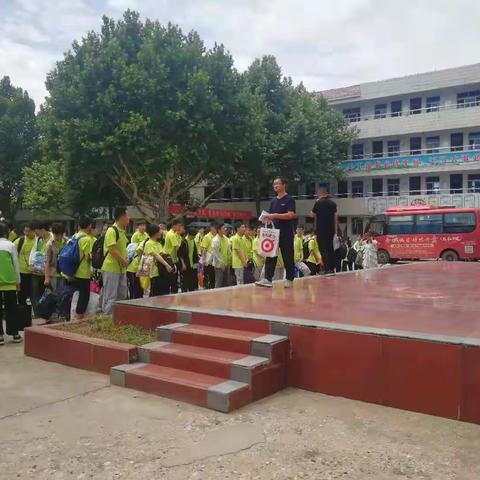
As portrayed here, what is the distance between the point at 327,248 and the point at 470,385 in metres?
5.82

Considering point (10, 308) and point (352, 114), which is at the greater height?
point (352, 114)

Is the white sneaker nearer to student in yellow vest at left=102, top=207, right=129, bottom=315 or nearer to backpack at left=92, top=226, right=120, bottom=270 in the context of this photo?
student in yellow vest at left=102, top=207, right=129, bottom=315

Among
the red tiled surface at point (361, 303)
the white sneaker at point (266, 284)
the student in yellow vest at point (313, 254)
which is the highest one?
the student in yellow vest at point (313, 254)

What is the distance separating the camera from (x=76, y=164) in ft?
76.3

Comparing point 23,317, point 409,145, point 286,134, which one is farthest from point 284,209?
point 409,145

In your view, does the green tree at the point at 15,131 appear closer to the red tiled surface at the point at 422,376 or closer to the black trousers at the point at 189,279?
the black trousers at the point at 189,279

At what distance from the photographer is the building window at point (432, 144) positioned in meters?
33.8

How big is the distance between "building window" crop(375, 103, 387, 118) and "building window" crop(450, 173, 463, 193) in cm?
635

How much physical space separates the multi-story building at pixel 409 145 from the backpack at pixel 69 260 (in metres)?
A: 27.0

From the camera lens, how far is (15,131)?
120 ft

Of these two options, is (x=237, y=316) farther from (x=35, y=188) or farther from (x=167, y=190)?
(x=35, y=188)

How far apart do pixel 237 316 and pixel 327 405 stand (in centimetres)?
126

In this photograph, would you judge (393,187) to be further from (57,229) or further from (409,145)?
(57,229)

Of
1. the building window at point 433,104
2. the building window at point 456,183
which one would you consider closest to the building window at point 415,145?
the building window at point 433,104
